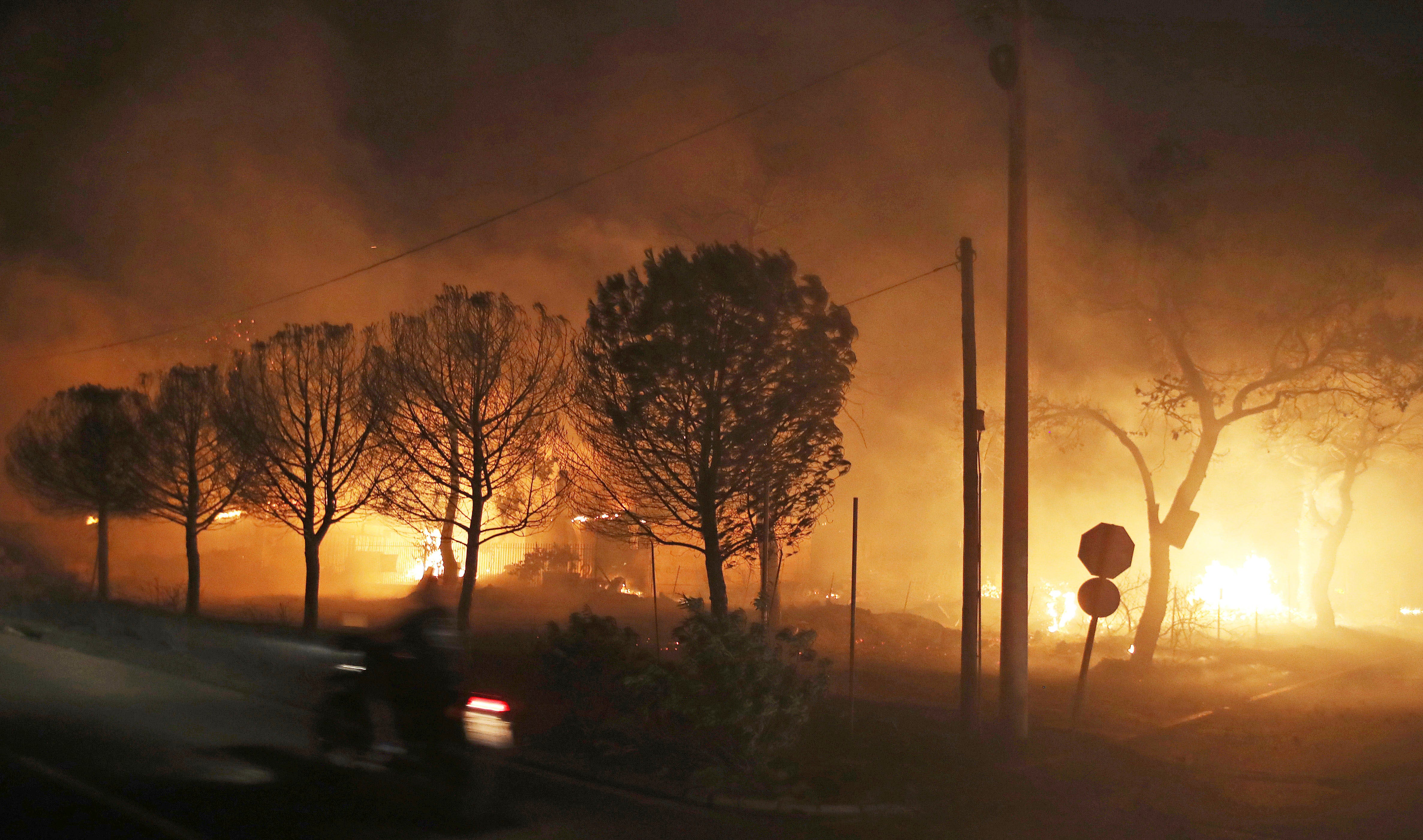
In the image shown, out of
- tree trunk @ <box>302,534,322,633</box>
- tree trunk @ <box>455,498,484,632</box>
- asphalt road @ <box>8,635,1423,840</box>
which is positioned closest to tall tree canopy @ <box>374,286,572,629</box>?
tree trunk @ <box>455,498,484,632</box>

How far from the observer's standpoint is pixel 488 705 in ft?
27.1

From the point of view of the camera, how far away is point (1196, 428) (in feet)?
107

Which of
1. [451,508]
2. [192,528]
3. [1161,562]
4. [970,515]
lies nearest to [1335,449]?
[1161,562]

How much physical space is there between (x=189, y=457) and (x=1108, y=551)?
21742mm

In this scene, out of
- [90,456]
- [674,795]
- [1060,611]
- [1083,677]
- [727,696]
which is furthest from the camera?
[90,456]

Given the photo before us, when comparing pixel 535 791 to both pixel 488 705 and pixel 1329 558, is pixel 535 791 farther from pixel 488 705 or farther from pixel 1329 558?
pixel 1329 558

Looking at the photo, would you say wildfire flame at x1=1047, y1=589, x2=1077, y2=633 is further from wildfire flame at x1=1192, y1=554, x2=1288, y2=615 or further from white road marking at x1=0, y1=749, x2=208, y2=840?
white road marking at x1=0, y1=749, x2=208, y2=840

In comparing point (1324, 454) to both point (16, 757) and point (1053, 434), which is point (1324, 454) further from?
point (16, 757)

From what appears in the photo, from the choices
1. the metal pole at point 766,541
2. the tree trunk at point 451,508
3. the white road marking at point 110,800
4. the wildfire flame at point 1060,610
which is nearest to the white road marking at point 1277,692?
the metal pole at point 766,541

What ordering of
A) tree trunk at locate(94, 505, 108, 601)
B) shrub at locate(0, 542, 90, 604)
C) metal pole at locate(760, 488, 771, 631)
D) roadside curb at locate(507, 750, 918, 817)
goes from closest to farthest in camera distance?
roadside curb at locate(507, 750, 918, 817) < metal pole at locate(760, 488, 771, 631) < shrub at locate(0, 542, 90, 604) < tree trunk at locate(94, 505, 108, 601)

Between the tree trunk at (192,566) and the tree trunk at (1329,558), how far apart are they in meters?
29.7

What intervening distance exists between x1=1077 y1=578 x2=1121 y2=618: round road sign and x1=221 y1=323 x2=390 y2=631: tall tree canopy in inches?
543

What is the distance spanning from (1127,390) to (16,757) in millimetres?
25843

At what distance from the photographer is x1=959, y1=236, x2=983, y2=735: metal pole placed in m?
11.1
